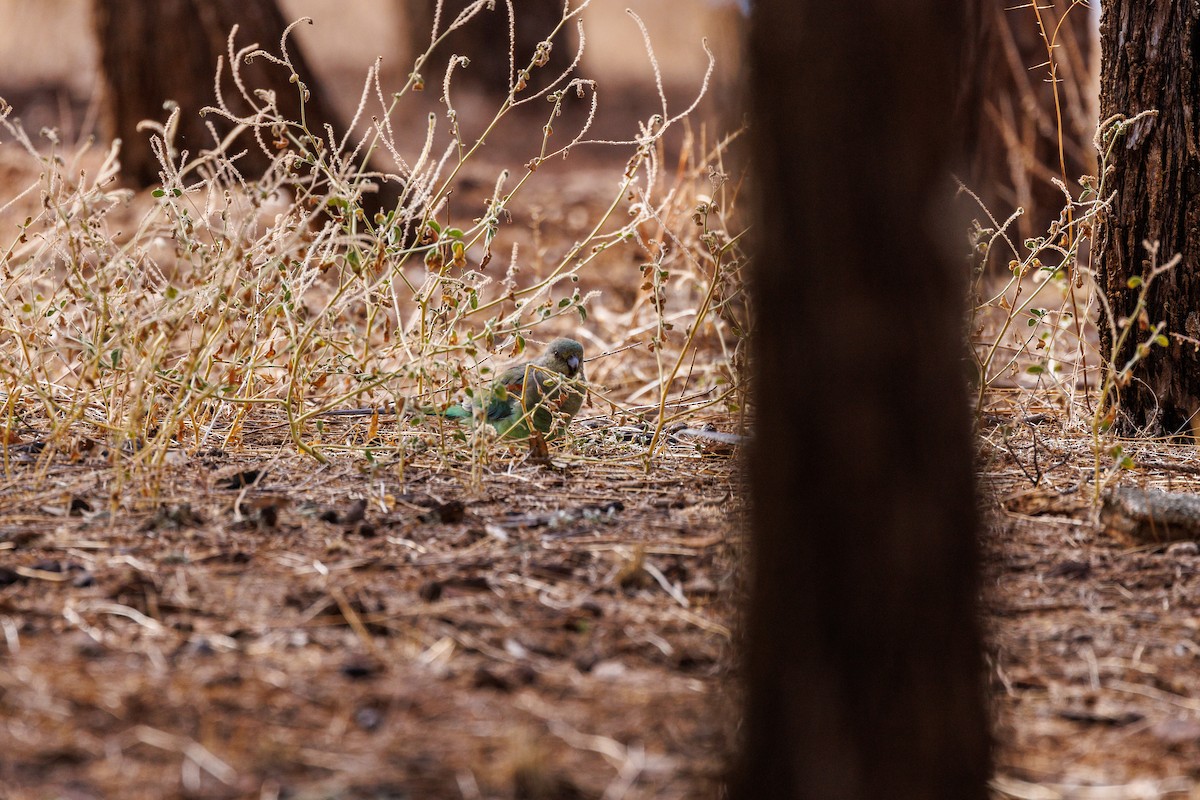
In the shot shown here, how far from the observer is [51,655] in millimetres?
1876

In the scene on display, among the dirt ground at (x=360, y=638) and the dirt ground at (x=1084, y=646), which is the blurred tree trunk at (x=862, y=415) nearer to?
the dirt ground at (x=1084, y=646)

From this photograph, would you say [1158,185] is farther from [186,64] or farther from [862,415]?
[186,64]

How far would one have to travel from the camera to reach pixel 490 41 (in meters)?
12.5

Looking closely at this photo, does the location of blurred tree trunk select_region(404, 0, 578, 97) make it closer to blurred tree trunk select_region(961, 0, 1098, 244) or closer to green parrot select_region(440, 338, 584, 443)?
blurred tree trunk select_region(961, 0, 1098, 244)

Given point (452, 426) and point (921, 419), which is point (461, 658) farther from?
point (452, 426)

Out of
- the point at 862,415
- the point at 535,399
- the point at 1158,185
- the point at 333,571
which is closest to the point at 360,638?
the point at 333,571

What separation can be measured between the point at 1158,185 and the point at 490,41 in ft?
32.9

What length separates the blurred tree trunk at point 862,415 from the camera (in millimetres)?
1263

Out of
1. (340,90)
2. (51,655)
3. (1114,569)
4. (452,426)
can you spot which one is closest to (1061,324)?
(1114,569)

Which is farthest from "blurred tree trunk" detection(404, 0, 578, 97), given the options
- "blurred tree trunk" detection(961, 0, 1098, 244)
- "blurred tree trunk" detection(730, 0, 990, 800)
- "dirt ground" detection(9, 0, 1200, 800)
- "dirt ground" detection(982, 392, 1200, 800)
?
"blurred tree trunk" detection(730, 0, 990, 800)

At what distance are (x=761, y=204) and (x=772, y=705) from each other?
577 mm

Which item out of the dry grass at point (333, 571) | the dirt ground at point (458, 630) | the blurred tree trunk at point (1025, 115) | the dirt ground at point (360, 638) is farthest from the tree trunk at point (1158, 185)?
the blurred tree trunk at point (1025, 115)

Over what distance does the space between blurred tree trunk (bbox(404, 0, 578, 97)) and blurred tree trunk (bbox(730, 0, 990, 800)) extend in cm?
1093

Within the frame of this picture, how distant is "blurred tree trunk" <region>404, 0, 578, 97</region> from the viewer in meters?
11.9
